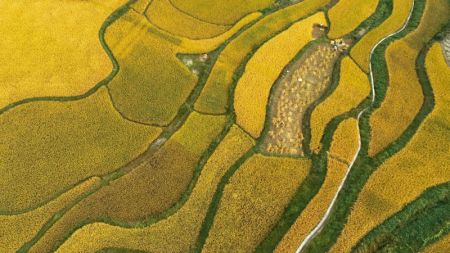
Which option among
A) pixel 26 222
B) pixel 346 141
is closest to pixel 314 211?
pixel 346 141

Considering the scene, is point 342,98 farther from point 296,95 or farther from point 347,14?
point 347,14

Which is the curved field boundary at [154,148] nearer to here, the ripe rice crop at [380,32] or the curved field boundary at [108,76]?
the curved field boundary at [108,76]

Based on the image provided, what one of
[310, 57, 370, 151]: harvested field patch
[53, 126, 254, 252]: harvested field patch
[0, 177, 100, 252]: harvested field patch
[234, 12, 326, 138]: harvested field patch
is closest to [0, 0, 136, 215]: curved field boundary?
[0, 177, 100, 252]: harvested field patch

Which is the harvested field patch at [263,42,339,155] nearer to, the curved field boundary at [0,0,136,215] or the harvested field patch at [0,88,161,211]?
the harvested field patch at [0,88,161,211]

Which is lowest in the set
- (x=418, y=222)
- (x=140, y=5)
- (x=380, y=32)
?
(x=418, y=222)

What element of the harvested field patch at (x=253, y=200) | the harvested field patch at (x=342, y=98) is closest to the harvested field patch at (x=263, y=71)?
the harvested field patch at (x=253, y=200)

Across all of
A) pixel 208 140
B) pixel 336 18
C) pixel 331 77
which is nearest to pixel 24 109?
pixel 208 140
